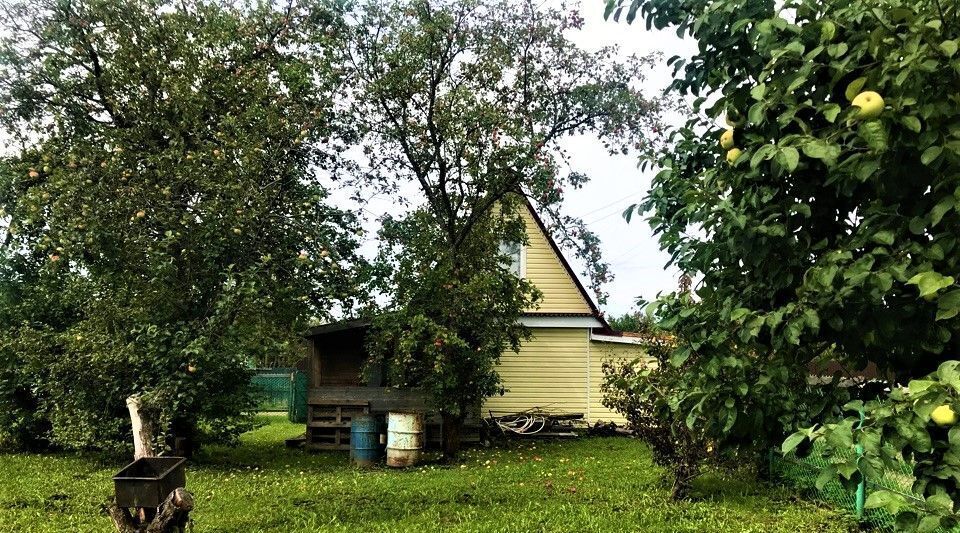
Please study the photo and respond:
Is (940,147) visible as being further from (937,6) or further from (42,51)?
(42,51)

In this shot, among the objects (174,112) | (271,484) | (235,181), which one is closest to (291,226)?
(235,181)

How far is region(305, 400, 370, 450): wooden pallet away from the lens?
12.9 meters

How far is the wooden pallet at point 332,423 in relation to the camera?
12.9 metres

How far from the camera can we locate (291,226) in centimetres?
761

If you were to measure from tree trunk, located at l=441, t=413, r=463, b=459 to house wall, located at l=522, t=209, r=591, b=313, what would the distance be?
15.2 ft

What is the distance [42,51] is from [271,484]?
7.94 meters

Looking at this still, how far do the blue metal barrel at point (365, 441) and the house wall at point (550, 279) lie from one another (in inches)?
226

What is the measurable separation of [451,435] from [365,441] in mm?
1449

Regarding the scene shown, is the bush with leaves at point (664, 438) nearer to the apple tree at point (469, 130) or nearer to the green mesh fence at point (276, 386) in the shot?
the apple tree at point (469, 130)

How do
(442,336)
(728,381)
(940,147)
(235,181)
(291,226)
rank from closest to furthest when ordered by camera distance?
(940,147) < (728,381) < (235,181) < (291,226) < (442,336)

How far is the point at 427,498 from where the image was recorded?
8.11m

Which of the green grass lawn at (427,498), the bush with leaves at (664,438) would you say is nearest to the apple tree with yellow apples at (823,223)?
the green grass lawn at (427,498)

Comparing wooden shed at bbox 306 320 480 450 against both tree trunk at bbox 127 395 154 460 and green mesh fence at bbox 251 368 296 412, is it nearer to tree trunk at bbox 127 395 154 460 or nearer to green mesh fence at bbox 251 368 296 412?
tree trunk at bbox 127 395 154 460

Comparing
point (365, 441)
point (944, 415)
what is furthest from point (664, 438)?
point (944, 415)
